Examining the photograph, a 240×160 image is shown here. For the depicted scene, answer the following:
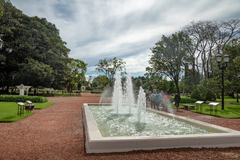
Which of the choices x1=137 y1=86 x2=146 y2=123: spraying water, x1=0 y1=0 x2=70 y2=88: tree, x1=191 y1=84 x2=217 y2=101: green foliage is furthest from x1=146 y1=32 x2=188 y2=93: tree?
x1=0 y1=0 x2=70 y2=88: tree

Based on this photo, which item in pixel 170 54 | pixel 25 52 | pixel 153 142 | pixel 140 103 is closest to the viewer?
pixel 153 142

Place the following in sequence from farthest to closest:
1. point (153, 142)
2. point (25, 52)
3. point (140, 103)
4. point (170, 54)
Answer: point (25, 52)
point (170, 54)
point (140, 103)
point (153, 142)

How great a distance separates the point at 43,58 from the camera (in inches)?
1262

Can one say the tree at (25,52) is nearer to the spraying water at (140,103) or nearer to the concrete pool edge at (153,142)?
the spraying water at (140,103)

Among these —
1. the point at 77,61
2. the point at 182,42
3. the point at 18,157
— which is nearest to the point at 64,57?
the point at 77,61

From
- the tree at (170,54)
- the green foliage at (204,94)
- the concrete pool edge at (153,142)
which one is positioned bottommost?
the concrete pool edge at (153,142)

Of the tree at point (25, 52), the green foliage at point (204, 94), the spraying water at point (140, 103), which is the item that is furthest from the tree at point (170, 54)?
the tree at point (25, 52)

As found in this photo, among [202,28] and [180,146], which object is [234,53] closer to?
[202,28]

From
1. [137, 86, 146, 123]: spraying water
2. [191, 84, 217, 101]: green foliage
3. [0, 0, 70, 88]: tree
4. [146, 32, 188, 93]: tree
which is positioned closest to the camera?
[137, 86, 146, 123]: spraying water

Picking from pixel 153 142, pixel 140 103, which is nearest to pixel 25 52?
pixel 140 103

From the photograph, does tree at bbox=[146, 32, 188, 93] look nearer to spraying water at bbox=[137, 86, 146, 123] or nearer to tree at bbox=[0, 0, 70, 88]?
spraying water at bbox=[137, 86, 146, 123]

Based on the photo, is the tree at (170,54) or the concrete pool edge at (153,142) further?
the tree at (170,54)

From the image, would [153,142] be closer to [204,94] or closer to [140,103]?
[140,103]

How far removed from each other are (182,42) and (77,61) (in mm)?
30176
